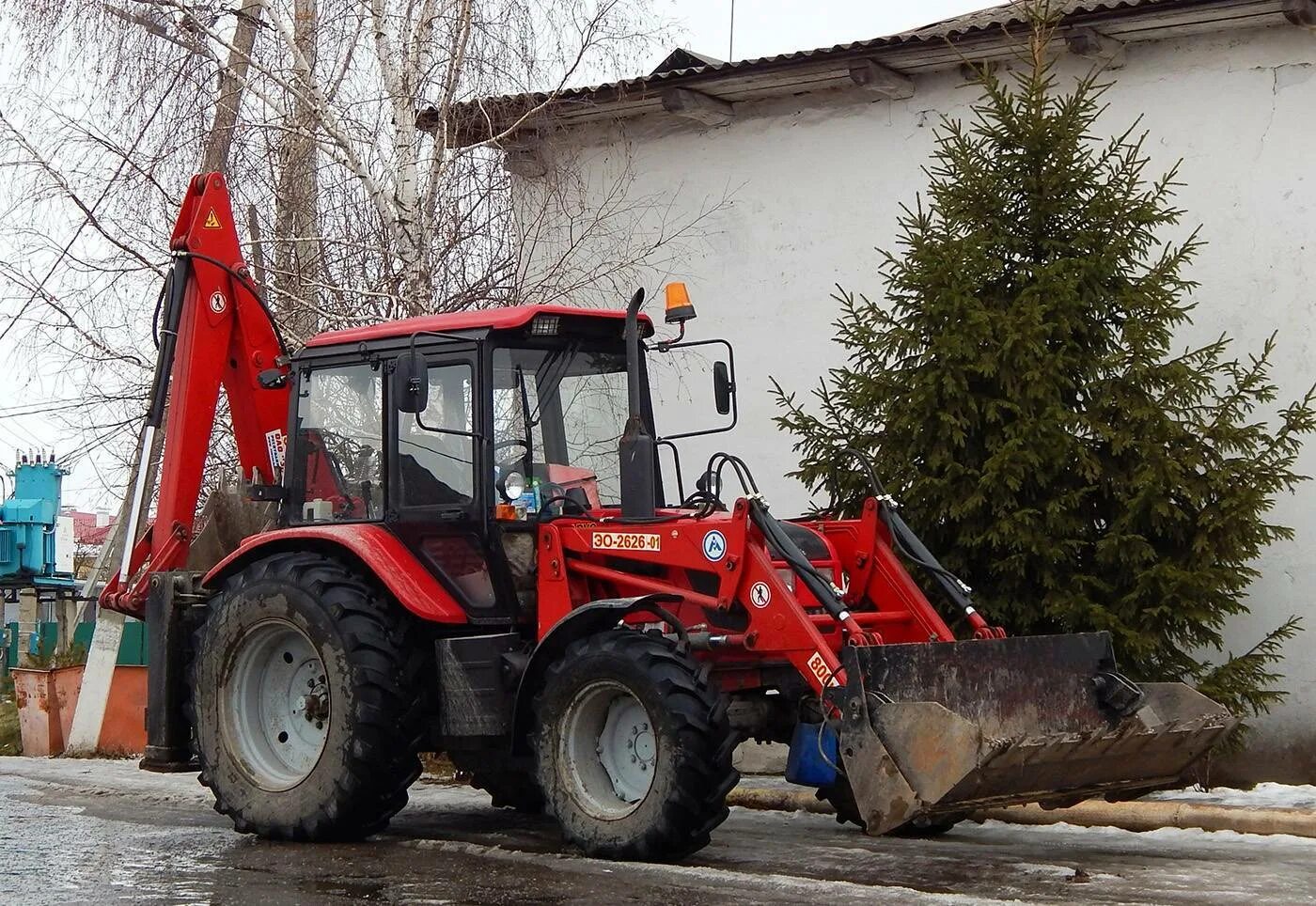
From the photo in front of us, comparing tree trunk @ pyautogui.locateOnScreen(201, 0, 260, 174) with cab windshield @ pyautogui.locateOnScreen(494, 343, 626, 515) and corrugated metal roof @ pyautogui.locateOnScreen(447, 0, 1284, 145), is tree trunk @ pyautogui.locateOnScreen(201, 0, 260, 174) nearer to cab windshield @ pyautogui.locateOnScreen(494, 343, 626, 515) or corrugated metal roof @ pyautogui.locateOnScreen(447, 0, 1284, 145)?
corrugated metal roof @ pyautogui.locateOnScreen(447, 0, 1284, 145)

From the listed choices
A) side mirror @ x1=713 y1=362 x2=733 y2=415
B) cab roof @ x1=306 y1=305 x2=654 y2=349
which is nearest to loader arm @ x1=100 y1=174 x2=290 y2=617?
cab roof @ x1=306 y1=305 x2=654 y2=349

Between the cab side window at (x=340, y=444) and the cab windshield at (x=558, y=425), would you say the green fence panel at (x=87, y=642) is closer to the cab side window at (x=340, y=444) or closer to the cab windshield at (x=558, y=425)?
the cab side window at (x=340, y=444)

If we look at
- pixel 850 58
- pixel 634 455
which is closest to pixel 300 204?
pixel 850 58

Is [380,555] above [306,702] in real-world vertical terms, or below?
above

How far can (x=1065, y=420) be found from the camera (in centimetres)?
988

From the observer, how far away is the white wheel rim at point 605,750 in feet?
25.6

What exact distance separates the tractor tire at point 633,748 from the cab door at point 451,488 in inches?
33.0

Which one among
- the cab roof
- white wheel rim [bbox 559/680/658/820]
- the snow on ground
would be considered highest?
the cab roof

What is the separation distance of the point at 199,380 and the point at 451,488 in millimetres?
2106

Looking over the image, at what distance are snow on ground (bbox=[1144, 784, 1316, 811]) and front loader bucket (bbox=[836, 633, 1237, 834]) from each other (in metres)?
1.65

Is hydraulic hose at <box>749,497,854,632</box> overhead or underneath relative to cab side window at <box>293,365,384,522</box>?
underneath

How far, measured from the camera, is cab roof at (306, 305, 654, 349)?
866 centimetres

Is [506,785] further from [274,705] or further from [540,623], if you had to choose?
[540,623]

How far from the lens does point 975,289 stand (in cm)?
1015
